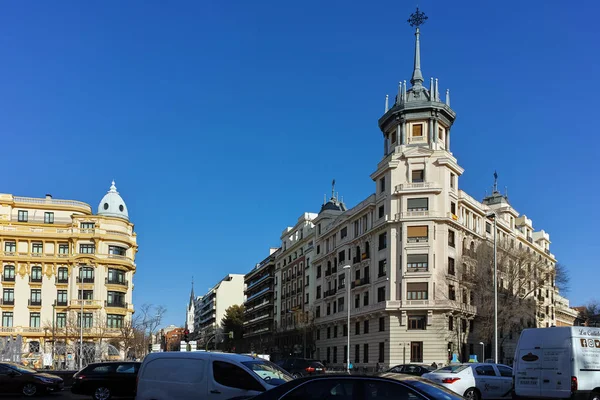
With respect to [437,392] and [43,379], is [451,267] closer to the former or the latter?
[43,379]

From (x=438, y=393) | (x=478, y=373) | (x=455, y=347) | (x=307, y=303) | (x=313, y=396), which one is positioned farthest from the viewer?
(x=307, y=303)

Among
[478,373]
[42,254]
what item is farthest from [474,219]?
[42,254]

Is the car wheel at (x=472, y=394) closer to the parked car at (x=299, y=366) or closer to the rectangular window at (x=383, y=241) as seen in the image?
the parked car at (x=299, y=366)

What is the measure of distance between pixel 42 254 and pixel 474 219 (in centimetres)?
4983

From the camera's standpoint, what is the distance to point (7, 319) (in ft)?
236

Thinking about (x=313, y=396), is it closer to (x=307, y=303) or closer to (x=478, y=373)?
(x=478, y=373)

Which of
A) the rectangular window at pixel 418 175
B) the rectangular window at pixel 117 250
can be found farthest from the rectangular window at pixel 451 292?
the rectangular window at pixel 117 250

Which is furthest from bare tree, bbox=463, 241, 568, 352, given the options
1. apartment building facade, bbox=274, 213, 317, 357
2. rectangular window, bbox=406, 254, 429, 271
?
apartment building facade, bbox=274, 213, 317, 357

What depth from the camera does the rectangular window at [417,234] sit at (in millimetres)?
55531

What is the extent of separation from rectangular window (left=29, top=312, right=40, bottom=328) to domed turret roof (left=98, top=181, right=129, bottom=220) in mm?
14433

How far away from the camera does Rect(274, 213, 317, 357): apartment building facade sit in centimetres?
7825

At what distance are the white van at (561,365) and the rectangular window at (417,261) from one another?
3687 cm

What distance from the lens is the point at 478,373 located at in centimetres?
2119

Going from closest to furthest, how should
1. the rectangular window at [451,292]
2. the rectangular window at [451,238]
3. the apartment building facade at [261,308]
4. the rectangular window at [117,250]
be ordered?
the rectangular window at [451,292] → the rectangular window at [451,238] → the rectangular window at [117,250] → the apartment building facade at [261,308]
